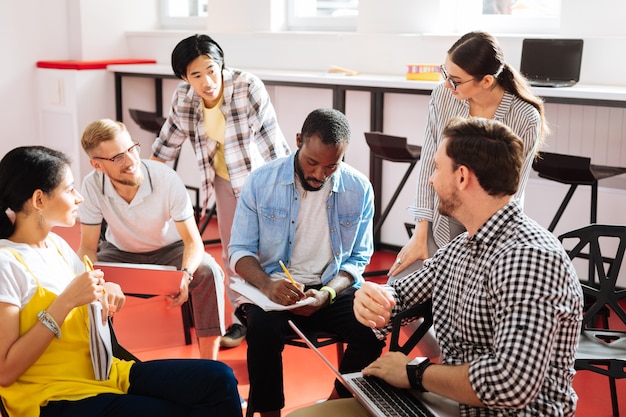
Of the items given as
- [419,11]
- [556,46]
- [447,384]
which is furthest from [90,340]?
[419,11]

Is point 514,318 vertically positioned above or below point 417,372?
above

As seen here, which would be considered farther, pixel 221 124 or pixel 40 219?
pixel 221 124

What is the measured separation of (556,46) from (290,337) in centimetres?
241

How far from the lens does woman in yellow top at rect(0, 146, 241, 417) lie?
191 centimetres

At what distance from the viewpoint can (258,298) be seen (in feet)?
8.25

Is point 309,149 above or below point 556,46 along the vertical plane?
below

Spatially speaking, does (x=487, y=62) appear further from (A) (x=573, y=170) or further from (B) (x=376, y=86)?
(B) (x=376, y=86)

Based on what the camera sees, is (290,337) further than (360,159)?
No

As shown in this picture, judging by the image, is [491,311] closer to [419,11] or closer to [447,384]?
[447,384]

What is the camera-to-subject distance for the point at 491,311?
1709 millimetres

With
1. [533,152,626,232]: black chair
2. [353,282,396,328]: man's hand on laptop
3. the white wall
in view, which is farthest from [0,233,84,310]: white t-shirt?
the white wall

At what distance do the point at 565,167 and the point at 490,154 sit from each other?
6.85 ft

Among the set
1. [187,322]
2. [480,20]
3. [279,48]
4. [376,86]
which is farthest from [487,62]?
[279,48]

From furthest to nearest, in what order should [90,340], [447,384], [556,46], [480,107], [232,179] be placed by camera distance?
[556,46], [232,179], [480,107], [90,340], [447,384]
